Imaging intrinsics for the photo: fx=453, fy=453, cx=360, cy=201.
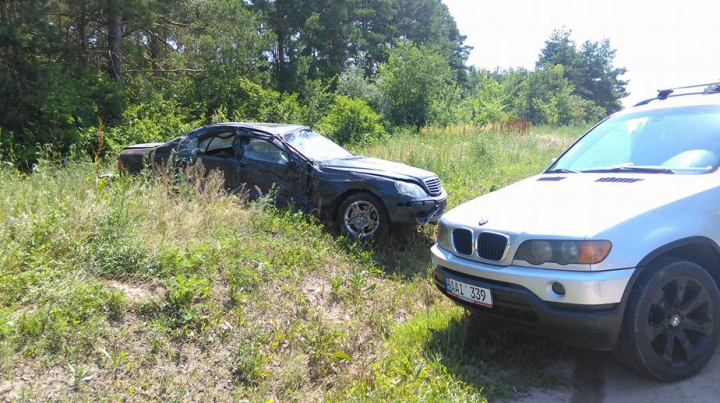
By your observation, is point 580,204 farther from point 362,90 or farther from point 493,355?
point 362,90

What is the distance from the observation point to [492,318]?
3.30m

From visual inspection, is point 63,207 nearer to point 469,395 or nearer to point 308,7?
point 469,395

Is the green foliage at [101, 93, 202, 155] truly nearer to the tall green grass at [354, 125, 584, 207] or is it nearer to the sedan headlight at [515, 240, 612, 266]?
the tall green grass at [354, 125, 584, 207]

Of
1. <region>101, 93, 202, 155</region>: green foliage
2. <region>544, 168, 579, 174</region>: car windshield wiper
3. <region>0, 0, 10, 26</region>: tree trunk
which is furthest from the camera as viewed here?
<region>101, 93, 202, 155</region>: green foliage

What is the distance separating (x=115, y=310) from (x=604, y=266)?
3.36m

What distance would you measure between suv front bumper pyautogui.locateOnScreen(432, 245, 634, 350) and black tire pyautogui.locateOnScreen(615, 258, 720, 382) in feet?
0.55

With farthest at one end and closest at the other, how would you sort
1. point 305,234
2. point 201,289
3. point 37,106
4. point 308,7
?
1. point 308,7
2. point 37,106
3. point 305,234
4. point 201,289

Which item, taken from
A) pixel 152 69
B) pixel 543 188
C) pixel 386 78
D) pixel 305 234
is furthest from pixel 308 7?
pixel 543 188

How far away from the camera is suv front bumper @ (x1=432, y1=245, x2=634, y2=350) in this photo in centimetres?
279

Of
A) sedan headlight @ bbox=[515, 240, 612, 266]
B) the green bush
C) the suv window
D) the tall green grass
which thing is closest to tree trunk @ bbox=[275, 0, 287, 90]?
the green bush

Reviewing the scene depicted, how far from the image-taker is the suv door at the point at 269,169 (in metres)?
6.45

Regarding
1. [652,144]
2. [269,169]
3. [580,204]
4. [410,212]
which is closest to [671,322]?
[580,204]

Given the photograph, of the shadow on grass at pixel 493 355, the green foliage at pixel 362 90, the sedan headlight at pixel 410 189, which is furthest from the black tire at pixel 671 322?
the green foliage at pixel 362 90

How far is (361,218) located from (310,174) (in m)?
0.99
